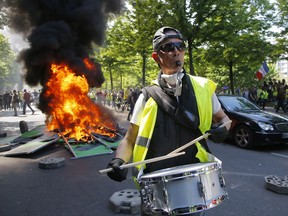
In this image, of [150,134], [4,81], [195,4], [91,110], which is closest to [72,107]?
[91,110]

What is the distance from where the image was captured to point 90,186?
5.44 m

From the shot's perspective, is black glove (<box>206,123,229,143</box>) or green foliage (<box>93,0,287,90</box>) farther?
green foliage (<box>93,0,287,90</box>)

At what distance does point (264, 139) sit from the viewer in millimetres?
8148

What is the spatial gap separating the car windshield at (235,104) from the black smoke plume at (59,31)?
544 cm

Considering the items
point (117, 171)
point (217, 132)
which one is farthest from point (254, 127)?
point (117, 171)

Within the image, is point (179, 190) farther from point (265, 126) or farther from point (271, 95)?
point (271, 95)

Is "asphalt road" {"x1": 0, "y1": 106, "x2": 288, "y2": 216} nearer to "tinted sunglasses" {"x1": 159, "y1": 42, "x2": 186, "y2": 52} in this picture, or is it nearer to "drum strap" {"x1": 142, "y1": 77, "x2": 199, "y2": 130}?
"drum strap" {"x1": 142, "y1": 77, "x2": 199, "y2": 130}

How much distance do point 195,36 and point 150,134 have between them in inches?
648

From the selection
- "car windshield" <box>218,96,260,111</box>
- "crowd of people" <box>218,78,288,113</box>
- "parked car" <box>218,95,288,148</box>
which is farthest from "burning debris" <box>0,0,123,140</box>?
"crowd of people" <box>218,78,288,113</box>

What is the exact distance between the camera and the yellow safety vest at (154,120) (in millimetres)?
2133

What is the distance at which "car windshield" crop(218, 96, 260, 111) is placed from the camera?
953 centimetres

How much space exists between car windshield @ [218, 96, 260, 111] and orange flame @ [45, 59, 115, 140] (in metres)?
3.81

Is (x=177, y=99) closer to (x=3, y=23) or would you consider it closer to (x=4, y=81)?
(x=3, y=23)

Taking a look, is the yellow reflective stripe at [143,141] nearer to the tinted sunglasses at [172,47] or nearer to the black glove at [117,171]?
the black glove at [117,171]
